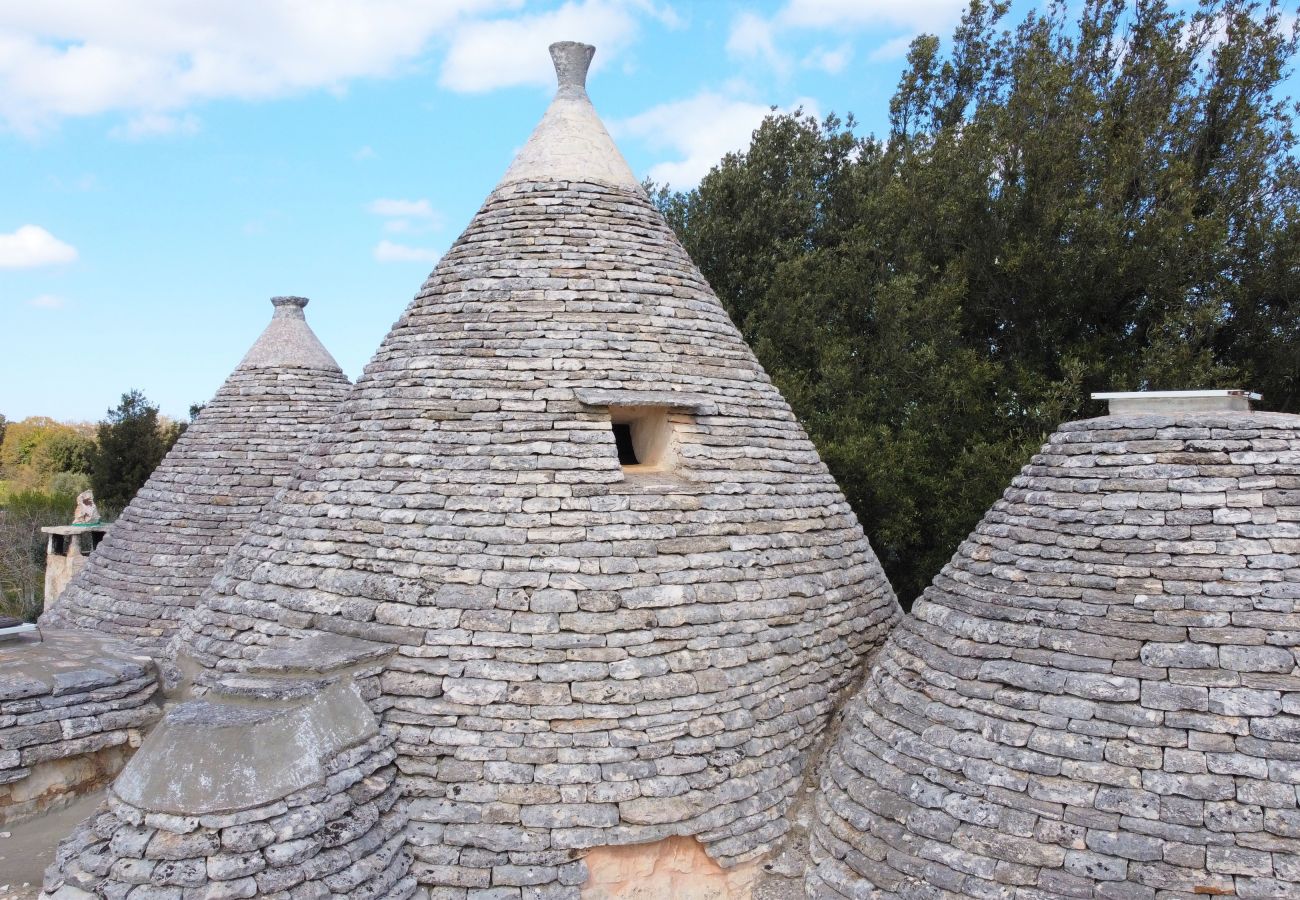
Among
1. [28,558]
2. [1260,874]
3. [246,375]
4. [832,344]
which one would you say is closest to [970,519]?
[832,344]

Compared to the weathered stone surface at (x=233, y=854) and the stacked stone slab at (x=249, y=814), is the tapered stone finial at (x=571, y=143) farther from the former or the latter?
the weathered stone surface at (x=233, y=854)

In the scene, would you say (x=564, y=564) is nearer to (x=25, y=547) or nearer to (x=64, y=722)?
(x=64, y=722)

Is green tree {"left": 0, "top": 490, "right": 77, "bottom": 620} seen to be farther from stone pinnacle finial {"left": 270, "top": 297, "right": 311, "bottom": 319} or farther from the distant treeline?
stone pinnacle finial {"left": 270, "top": 297, "right": 311, "bottom": 319}

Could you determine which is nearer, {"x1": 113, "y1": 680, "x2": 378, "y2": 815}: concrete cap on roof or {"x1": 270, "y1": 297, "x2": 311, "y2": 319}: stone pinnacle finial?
{"x1": 113, "y1": 680, "x2": 378, "y2": 815}: concrete cap on roof

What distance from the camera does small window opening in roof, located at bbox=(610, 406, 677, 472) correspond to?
6.78m

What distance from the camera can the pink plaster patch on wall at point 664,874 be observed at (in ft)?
18.2

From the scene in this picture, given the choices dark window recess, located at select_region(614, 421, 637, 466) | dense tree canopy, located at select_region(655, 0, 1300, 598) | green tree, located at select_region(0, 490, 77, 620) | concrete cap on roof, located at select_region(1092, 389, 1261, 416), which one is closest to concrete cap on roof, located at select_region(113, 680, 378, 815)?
dark window recess, located at select_region(614, 421, 637, 466)

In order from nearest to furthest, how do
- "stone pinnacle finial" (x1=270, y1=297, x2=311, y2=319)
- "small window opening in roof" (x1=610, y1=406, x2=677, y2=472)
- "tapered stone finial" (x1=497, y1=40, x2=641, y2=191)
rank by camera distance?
"small window opening in roof" (x1=610, y1=406, x2=677, y2=472), "tapered stone finial" (x1=497, y1=40, x2=641, y2=191), "stone pinnacle finial" (x1=270, y1=297, x2=311, y2=319)

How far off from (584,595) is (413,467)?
Answer: 1638mm

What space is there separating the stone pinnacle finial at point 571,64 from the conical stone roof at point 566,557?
44 cm

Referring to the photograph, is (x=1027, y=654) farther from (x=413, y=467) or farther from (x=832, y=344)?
(x=832, y=344)

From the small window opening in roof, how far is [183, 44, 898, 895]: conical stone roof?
3 cm

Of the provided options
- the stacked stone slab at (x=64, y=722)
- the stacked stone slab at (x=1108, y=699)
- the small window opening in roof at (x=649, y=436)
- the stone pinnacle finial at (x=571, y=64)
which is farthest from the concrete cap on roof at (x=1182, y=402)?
the stacked stone slab at (x=64, y=722)

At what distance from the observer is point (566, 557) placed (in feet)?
19.4
